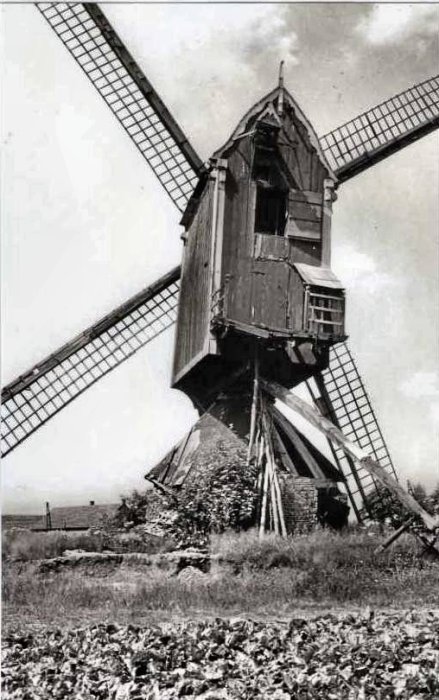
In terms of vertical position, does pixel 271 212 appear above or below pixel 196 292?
above

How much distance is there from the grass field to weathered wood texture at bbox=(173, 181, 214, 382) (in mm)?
4089

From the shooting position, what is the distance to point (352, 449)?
13.0 meters

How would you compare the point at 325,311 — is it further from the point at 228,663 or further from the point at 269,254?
the point at 228,663

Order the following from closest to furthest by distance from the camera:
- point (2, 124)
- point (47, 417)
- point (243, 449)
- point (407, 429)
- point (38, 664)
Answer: point (38, 664) < point (2, 124) < point (407, 429) < point (243, 449) < point (47, 417)

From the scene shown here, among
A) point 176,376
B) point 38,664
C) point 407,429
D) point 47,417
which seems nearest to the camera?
point 38,664

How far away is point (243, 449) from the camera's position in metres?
14.2

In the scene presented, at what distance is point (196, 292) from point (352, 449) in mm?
4628

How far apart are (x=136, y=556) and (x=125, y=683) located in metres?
3.72

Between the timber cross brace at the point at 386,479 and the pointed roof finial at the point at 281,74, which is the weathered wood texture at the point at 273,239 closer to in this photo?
the pointed roof finial at the point at 281,74

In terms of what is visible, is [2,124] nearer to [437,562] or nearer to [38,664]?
[38,664]

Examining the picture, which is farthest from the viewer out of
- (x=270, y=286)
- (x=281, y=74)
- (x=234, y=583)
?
(x=270, y=286)

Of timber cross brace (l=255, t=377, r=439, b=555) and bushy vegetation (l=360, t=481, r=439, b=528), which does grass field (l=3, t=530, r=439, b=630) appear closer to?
timber cross brace (l=255, t=377, r=439, b=555)

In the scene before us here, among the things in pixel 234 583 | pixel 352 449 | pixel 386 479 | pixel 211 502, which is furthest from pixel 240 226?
pixel 234 583

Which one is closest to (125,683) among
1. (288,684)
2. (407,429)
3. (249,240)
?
(288,684)
